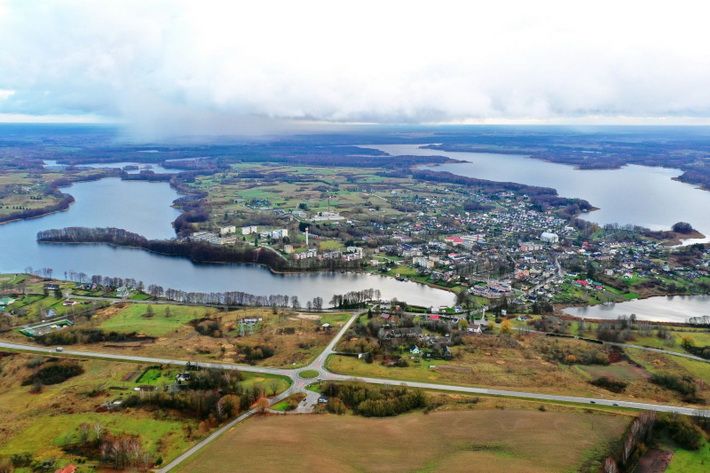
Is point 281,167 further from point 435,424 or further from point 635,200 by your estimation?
point 435,424

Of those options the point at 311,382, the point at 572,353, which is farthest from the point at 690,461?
the point at 311,382

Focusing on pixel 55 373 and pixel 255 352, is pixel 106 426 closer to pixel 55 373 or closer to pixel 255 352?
pixel 55 373

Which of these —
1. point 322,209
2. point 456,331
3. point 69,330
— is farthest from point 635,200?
point 69,330

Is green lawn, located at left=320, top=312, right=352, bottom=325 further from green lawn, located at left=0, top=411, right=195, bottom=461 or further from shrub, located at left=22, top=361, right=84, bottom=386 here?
shrub, located at left=22, top=361, right=84, bottom=386

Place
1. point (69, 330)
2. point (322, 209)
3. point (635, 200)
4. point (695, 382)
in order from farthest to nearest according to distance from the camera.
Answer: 1. point (635, 200)
2. point (322, 209)
3. point (69, 330)
4. point (695, 382)

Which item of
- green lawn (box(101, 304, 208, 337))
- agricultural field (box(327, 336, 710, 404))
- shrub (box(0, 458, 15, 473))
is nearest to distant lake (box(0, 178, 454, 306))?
green lawn (box(101, 304, 208, 337))

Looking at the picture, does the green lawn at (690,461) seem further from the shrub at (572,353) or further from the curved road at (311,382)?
the shrub at (572,353)
